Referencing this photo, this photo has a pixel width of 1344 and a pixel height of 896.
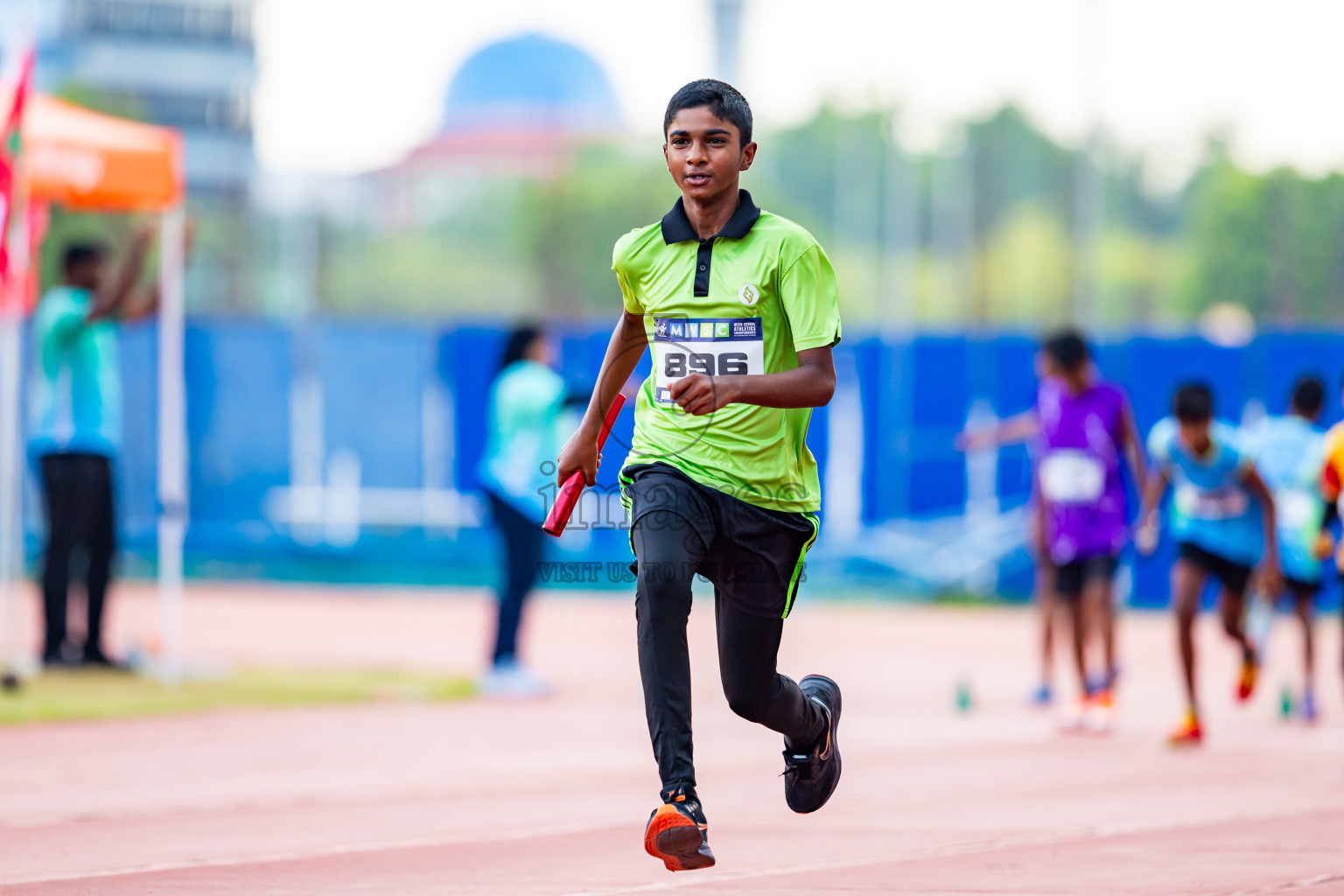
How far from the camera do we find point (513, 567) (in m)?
10.6

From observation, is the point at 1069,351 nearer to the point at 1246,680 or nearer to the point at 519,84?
the point at 1246,680

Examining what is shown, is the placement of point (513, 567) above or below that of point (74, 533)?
below

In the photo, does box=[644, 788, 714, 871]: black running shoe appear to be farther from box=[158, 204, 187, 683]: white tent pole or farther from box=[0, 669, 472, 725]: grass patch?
box=[158, 204, 187, 683]: white tent pole

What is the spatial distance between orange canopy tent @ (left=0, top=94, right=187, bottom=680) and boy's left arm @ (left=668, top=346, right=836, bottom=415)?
21.7ft

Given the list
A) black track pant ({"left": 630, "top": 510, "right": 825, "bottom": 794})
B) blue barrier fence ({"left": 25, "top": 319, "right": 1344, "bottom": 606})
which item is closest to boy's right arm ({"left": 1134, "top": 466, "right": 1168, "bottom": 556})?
black track pant ({"left": 630, "top": 510, "right": 825, "bottom": 794})

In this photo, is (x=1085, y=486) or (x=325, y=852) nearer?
(x=325, y=852)

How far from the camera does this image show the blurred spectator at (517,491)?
1056 centimetres

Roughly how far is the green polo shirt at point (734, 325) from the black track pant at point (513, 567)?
228 inches

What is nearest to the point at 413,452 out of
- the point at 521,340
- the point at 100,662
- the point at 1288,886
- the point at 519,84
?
the point at 100,662

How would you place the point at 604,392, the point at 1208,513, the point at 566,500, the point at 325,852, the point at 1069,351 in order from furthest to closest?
the point at 1069,351
the point at 1208,513
the point at 325,852
the point at 604,392
the point at 566,500

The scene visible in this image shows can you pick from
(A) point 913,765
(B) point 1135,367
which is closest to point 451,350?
(B) point 1135,367

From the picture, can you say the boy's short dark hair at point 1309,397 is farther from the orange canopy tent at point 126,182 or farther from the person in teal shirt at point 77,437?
the person in teal shirt at point 77,437

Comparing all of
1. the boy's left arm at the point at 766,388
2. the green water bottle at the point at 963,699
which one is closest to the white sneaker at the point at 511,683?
the green water bottle at the point at 963,699

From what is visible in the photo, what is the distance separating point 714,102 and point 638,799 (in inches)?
133
